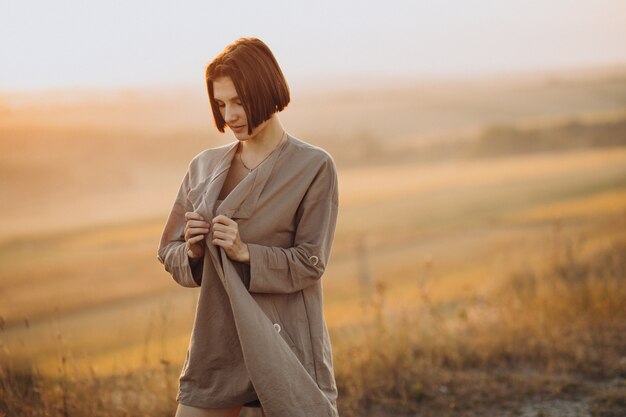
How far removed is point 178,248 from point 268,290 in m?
0.34

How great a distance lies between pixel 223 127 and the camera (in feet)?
8.02

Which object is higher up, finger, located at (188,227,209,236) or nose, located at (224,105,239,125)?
nose, located at (224,105,239,125)

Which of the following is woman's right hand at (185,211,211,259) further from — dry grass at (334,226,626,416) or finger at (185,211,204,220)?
dry grass at (334,226,626,416)

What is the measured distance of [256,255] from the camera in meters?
2.25

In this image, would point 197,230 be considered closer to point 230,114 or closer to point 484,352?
point 230,114

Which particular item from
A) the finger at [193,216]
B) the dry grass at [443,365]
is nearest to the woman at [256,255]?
the finger at [193,216]

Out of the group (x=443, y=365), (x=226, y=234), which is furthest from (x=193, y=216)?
(x=443, y=365)

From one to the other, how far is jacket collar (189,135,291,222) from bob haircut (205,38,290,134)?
13 cm

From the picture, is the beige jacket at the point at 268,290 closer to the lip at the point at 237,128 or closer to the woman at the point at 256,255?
the woman at the point at 256,255

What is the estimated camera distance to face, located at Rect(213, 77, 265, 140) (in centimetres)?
226

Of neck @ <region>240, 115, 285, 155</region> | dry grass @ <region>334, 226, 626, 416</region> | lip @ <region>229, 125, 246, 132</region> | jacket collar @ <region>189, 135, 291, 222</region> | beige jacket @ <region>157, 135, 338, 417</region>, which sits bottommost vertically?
dry grass @ <region>334, 226, 626, 416</region>

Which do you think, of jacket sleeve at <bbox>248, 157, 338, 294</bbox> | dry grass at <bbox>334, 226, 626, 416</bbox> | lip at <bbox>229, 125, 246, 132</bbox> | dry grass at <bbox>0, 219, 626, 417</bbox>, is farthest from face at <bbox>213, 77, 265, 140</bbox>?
dry grass at <bbox>334, 226, 626, 416</bbox>

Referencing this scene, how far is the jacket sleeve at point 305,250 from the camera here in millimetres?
2264

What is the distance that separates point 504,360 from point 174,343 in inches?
85.5
